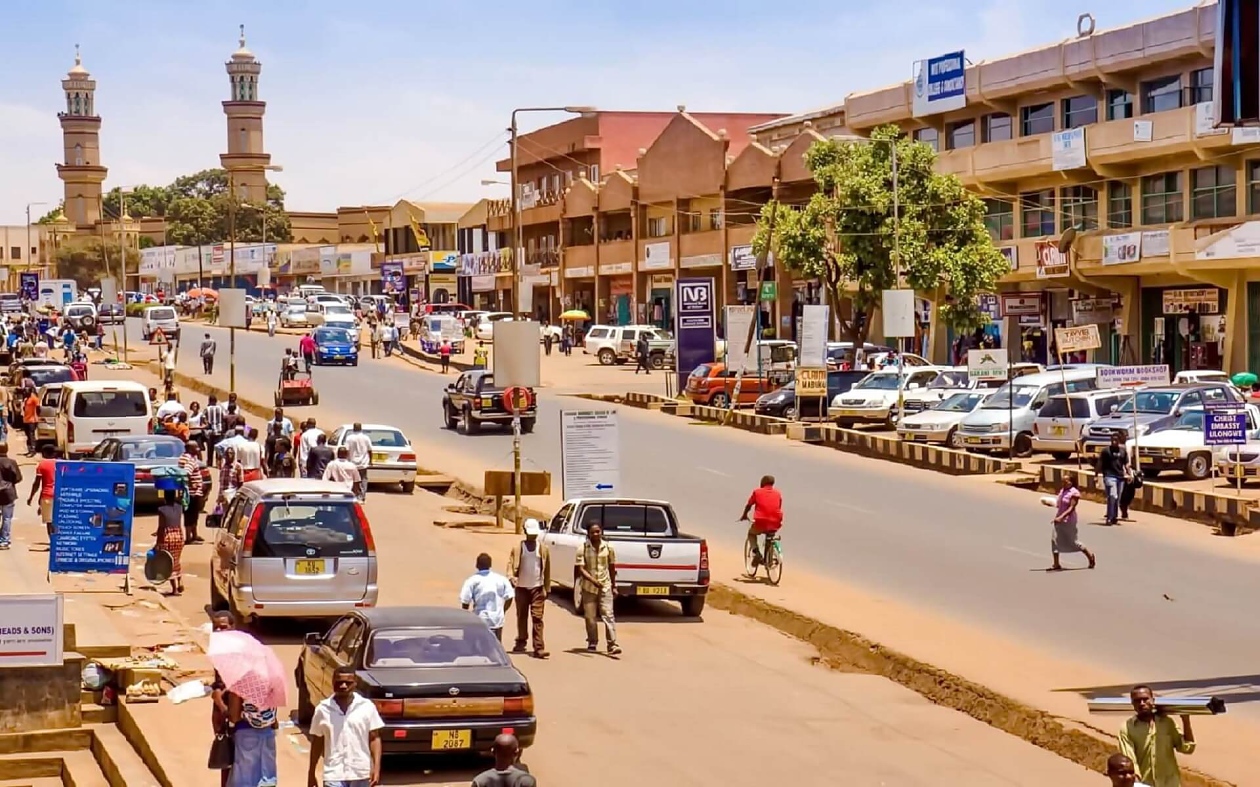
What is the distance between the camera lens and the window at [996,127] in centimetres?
6034

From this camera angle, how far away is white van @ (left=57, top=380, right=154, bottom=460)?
1350 inches

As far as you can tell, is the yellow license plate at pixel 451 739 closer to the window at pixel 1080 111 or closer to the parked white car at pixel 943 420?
the parked white car at pixel 943 420

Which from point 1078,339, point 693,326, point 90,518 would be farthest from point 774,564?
point 693,326

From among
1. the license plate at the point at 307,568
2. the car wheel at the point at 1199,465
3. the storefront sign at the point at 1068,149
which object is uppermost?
the storefront sign at the point at 1068,149

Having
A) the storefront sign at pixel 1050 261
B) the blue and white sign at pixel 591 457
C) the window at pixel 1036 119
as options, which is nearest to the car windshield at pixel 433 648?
the blue and white sign at pixel 591 457

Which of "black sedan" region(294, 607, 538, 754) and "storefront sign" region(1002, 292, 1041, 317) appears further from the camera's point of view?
"storefront sign" region(1002, 292, 1041, 317)

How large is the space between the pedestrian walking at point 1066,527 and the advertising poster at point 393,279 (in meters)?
90.9

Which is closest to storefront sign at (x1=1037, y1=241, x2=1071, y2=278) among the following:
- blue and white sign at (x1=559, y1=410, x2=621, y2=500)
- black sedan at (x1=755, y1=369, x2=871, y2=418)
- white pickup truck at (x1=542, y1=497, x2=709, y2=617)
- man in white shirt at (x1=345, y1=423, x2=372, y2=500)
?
black sedan at (x1=755, y1=369, x2=871, y2=418)

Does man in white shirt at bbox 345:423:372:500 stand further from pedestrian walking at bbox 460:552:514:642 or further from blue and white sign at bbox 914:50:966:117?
blue and white sign at bbox 914:50:966:117

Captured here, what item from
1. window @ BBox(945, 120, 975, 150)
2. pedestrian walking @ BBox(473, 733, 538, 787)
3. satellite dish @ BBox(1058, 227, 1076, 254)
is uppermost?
window @ BBox(945, 120, 975, 150)

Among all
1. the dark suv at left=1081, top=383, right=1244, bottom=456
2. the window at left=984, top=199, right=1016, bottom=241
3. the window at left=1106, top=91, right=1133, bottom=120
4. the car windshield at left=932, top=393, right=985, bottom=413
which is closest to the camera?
the dark suv at left=1081, top=383, right=1244, bottom=456

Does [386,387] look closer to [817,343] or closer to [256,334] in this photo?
[817,343]

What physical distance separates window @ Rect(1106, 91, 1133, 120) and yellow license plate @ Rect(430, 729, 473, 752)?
147 ft

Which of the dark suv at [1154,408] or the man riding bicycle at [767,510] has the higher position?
the dark suv at [1154,408]
